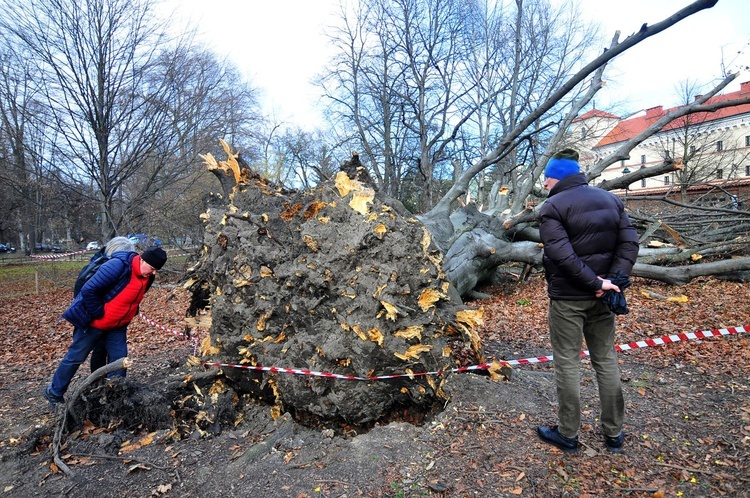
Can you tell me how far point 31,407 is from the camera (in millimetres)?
4238

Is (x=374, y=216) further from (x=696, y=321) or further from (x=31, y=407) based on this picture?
(x=696, y=321)

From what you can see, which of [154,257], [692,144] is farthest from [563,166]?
[692,144]

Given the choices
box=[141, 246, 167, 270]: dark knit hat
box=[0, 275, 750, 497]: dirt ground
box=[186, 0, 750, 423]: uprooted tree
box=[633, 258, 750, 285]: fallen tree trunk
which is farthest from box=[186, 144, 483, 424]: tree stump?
box=[633, 258, 750, 285]: fallen tree trunk

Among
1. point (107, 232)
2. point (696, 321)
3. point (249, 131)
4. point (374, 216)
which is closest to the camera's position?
point (374, 216)

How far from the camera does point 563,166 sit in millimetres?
2744

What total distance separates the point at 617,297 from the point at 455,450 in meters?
1.36

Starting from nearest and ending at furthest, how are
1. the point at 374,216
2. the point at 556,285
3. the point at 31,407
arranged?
the point at 556,285
the point at 374,216
the point at 31,407

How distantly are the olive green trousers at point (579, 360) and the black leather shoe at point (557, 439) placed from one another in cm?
4

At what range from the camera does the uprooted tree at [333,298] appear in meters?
3.18

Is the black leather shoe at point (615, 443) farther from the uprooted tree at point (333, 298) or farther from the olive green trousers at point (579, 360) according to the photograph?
the uprooted tree at point (333, 298)

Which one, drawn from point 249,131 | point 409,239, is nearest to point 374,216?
point 409,239

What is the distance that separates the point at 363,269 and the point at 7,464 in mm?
2815

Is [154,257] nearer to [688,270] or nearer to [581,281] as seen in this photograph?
[581,281]

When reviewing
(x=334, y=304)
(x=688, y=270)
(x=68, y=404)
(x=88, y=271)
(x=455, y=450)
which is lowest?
(x=455, y=450)
